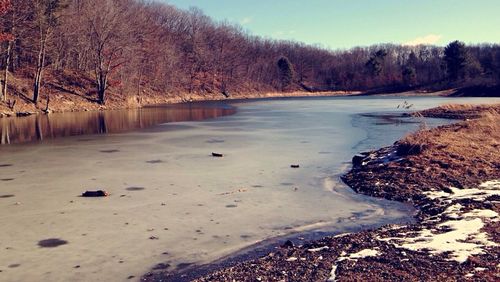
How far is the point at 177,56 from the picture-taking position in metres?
104

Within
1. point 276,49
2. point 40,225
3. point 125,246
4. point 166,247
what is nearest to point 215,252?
point 166,247

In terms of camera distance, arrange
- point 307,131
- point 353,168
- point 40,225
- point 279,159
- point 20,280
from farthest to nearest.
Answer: point 307,131
point 279,159
point 353,168
point 40,225
point 20,280

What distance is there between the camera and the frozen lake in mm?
7500

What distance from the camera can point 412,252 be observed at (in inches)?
278

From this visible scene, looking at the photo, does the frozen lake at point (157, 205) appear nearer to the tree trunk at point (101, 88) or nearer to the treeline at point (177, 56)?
the treeline at point (177, 56)

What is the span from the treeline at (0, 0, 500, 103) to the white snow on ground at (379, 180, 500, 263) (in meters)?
39.6

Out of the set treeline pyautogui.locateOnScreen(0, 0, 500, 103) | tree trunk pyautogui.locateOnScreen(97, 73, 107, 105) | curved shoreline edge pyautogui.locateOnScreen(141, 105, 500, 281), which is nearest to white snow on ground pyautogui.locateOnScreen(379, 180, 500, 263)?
curved shoreline edge pyautogui.locateOnScreen(141, 105, 500, 281)

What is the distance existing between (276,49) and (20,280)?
165 m

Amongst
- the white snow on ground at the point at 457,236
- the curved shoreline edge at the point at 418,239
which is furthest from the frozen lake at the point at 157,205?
the white snow on ground at the point at 457,236

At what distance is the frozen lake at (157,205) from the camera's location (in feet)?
24.6

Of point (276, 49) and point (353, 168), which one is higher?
point (276, 49)

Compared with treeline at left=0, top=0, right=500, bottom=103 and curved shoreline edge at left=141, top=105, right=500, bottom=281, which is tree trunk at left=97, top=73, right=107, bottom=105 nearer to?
treeline at left=0, top=0, right=500, bottom=103

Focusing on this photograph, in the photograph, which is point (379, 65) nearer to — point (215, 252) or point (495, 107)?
point (495, 107)

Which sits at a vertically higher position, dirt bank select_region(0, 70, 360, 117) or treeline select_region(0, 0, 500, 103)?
treeline select_region(0, 0, 500, 103)
